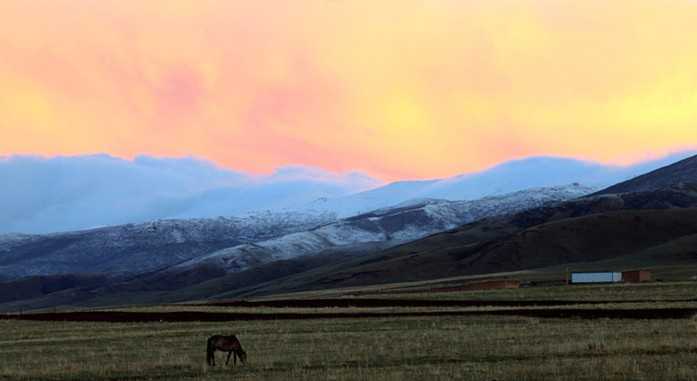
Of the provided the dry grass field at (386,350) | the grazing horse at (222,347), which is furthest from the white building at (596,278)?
the grazing horse at (222,347)

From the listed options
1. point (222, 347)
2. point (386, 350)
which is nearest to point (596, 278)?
point (386, 350)

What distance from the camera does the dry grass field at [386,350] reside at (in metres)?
30.2

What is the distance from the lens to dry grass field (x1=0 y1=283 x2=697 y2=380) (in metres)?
30.2

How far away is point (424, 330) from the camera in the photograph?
48.4m

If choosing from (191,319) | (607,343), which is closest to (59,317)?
(191,319)

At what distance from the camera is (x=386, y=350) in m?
37.4

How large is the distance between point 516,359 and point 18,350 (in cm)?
2283

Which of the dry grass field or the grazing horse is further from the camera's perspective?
the grazing horse

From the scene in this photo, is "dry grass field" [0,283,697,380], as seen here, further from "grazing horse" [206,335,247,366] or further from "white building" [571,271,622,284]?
"white building" [571,271,622,284]

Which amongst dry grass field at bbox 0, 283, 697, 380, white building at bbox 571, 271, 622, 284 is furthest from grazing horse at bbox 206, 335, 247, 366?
white building at bbox 571, 271, 622, 284

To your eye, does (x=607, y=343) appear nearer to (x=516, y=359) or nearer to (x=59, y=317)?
(x=516, y=359)

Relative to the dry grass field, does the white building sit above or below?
above

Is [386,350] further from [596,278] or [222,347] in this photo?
[596,278]

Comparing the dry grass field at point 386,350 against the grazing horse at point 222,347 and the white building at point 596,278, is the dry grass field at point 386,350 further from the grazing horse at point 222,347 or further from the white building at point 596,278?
the white building at point 596,278
